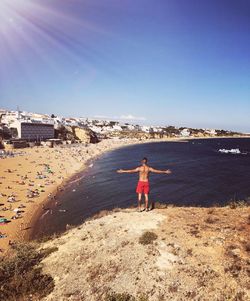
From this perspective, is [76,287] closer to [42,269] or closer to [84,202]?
[42,269]

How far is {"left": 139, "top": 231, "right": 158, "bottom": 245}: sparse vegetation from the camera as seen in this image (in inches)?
441

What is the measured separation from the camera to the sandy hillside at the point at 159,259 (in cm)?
843

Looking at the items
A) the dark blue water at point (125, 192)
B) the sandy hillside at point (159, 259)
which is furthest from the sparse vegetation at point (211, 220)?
the dark blue water at point (125, 192)

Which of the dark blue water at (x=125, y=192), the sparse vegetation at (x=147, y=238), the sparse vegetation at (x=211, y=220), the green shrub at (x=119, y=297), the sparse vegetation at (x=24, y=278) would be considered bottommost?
the dark blue water at (x=125, y=192)

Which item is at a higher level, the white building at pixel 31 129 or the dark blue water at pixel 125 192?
the white building at pixel 31 129

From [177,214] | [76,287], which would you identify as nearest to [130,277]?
[76,287]

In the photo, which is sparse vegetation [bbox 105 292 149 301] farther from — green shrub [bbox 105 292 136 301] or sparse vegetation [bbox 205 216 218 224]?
sparse vegetation [bbox 205 216 218 224]

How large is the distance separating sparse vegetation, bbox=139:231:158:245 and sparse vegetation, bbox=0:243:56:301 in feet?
13.0

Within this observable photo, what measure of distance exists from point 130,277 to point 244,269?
3.90m

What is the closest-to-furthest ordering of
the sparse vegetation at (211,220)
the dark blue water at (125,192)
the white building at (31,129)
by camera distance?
the sparse vegetation at (211,220)
the dark blue water at (125,192)
the white building at (31,129)

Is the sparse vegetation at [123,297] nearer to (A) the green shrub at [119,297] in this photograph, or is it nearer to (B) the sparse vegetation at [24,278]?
(A) the green shrub at [119,297]

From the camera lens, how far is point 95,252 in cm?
1140

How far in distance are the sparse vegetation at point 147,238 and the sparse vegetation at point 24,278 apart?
3.96 metres

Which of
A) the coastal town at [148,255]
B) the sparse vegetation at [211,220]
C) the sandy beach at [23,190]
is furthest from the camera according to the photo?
the sandy beach at [23,190]
